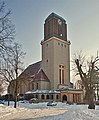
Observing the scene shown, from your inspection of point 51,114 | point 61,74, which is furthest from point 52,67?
point 51,114

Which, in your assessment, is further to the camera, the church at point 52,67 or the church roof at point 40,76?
the church roof at point 40,76

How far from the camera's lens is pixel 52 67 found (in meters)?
73.0

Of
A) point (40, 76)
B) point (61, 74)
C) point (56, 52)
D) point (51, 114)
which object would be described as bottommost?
point (51, 114)

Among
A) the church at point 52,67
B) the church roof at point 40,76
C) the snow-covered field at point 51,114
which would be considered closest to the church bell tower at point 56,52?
the church at point 52,67

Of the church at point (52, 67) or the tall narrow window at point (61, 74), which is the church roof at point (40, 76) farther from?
the tall narrow window at point (61, 74)

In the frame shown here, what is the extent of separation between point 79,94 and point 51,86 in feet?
37.2

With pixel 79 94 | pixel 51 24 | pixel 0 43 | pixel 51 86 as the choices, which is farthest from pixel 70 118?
pixel 51 24

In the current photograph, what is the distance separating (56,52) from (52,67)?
215 inches

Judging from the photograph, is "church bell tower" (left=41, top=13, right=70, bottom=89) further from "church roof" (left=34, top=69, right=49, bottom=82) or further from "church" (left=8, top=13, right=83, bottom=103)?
"church roof" (left=34, top=69, right=49, bottom=82)

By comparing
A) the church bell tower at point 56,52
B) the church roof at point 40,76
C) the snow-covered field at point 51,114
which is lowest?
the snow-covered field at point 51,114

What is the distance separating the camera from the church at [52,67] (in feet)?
224

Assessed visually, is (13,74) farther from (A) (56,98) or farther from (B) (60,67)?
(B) (60,67)

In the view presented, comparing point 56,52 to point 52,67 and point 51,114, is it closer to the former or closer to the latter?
point 52,67

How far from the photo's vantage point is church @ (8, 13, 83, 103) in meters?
68.2
